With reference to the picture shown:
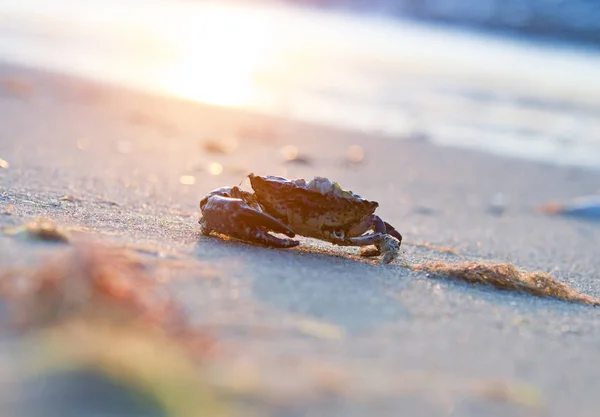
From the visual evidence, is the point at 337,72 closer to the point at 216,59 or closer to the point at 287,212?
the point at 216,59

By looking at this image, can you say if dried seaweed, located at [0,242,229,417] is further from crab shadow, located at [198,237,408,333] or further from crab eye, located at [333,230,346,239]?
crab eye, located at [333,230,346,239]

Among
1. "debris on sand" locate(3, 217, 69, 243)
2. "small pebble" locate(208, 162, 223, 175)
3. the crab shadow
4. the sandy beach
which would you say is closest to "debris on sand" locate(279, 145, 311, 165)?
the sandy beach

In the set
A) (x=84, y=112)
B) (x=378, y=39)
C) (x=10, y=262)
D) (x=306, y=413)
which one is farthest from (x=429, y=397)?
(x=378, y=39)

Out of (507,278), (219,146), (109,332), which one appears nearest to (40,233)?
(109,332)

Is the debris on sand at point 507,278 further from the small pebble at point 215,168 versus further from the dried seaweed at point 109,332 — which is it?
the small pebble at point 215,168

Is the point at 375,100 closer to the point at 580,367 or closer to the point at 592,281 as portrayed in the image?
the point at 592,281
